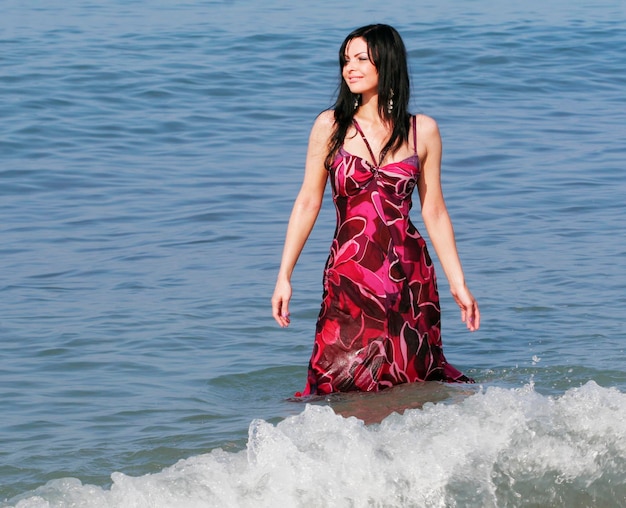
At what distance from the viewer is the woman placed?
5270 mm

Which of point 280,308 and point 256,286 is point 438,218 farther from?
point 256,286

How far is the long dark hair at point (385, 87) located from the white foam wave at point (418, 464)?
1095 millimetres

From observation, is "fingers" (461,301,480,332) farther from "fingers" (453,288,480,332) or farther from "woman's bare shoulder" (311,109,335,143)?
"woman's bare shoulder" (311,109,335,143)

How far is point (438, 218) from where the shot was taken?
542cm

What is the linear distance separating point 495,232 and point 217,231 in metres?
1.94

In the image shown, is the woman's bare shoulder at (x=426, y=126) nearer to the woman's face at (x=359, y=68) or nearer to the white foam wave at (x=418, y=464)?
the woman's face at (x=359, y=68)

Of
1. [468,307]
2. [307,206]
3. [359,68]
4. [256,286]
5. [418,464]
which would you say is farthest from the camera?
[256,286]

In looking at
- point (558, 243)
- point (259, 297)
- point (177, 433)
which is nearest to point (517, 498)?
point (177, 433)

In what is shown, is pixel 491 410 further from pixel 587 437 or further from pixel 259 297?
pixel 259 297

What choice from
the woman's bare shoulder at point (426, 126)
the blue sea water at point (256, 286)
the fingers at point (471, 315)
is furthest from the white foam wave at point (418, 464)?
the woman's bare shoulder at point (426, 126)

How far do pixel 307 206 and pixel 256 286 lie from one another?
2600 mm

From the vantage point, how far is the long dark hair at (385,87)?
Result: 520 cm

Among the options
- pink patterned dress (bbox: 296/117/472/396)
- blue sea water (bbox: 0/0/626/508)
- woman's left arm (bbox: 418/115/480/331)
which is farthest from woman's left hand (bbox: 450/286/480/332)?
blue sea water (bbox: 0/0/626/508)

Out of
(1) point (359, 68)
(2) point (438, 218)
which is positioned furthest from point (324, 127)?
(2) point (438, 218)
